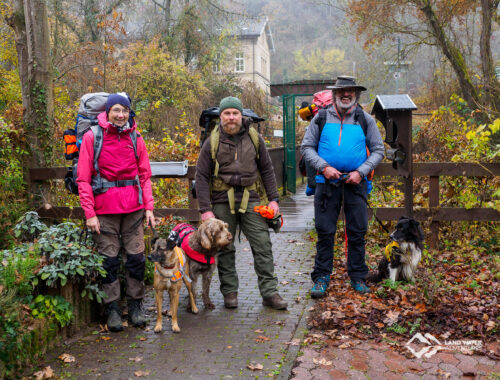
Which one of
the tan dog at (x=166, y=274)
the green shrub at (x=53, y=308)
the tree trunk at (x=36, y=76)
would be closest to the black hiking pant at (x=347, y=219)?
the tan dog at (x=166, y=274)

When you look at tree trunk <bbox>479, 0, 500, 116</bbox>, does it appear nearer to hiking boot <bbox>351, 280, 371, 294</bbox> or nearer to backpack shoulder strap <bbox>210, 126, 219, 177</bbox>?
hiking boot <bbox>351, 280, 371, 294</bbox>

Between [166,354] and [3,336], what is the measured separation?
136 centimetres

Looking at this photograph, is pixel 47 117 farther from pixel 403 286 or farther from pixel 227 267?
pixel 403 286

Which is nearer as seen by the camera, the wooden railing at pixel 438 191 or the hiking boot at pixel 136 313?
the hiking boot at pixel 136 313

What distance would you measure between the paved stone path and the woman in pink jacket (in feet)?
1.25

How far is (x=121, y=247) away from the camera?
5406 mm

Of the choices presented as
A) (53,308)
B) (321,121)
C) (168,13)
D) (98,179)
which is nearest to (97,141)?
(98,179)

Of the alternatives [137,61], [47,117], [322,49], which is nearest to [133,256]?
[47,117]

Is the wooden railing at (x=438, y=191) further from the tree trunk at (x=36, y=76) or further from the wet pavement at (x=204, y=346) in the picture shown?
the tree trunk at (x=36, y=76)

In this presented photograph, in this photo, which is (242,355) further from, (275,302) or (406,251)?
(406,251)

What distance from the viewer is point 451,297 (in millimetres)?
5559

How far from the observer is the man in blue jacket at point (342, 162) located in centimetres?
564

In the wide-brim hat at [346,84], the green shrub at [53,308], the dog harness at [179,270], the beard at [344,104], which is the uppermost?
the wide-brim hat at [346,84]

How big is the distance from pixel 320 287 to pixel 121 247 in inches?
89.2
